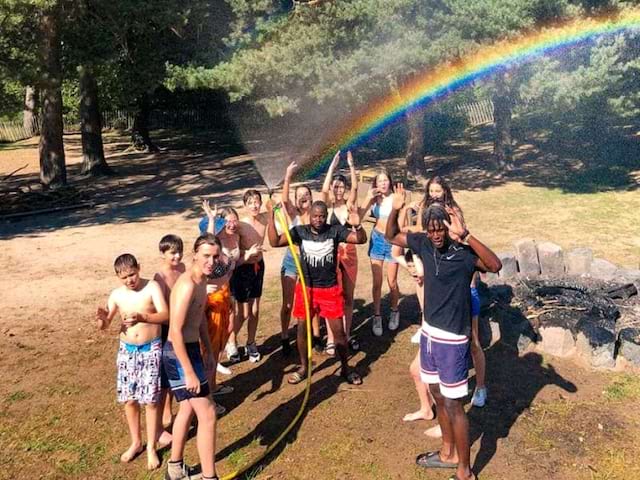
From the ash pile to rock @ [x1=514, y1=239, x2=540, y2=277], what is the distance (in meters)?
0.28

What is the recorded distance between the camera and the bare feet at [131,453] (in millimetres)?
4250

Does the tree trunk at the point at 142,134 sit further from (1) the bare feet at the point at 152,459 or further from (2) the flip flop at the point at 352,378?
(1) the bare feet at the point at 152,459

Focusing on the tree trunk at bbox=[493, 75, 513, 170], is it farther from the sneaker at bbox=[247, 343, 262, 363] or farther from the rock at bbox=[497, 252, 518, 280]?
the sneaker at bbox=[247, 343, 262, 363]

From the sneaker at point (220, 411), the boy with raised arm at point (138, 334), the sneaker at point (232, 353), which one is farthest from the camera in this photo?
the sneaker at point (232, 353)

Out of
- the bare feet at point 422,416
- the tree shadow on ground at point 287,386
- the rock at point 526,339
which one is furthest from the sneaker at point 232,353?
the rock at point 526,339

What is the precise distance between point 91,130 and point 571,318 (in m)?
17.3

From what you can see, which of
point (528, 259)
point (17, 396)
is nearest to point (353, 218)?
point (528, 259)

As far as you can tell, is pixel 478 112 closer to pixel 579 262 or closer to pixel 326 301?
pixel 579 262

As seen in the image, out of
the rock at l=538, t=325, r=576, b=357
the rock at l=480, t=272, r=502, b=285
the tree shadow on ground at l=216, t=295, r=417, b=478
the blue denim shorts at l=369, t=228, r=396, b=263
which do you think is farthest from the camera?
the rock at l=480, t=272, r=502, b=285

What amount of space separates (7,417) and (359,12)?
10.6 metres

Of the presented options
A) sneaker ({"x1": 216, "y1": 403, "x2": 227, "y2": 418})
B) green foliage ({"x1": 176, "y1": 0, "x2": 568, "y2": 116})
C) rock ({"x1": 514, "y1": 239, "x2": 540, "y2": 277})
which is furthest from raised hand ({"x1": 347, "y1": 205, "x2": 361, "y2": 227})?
green foliage ({"x1": 176, "y1": 0, "x2": 568, "y2": 116})

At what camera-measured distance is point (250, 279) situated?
574cm

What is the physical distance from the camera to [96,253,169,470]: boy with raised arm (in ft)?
13.0

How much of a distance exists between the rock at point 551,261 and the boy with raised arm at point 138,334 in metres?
5.47
